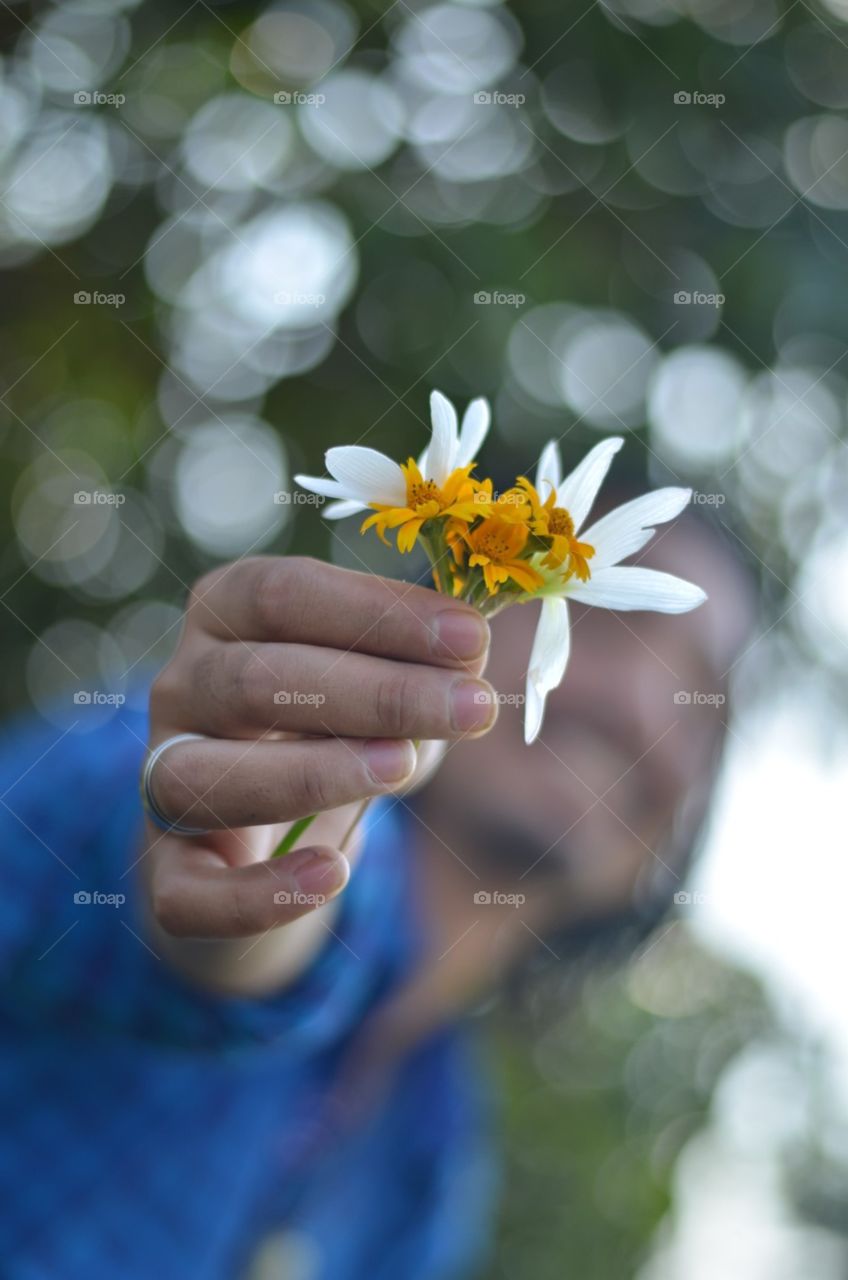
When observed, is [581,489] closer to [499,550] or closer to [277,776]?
[499,550]

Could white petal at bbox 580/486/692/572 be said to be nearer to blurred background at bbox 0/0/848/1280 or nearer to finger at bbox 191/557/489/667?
finger at bbox 191/557/489/667

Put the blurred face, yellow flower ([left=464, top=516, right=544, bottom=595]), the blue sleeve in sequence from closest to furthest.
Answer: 1. yellow flower ([left=464, top=516, right=544, bottom=595])
2. the blue sleeve
3. the blurred face

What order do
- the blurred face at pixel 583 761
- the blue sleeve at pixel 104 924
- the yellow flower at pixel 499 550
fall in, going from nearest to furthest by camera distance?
1. the yellow flower at pixel 499 550
2. the blue sleeve at pixel 104 924
3. the blurred face at pixel 583 761

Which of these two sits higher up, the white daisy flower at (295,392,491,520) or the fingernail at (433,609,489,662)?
the white daisy flower at (295,392,491,520)

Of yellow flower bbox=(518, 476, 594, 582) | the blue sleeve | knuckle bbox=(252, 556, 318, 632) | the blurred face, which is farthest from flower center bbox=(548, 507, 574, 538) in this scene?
the blurred face

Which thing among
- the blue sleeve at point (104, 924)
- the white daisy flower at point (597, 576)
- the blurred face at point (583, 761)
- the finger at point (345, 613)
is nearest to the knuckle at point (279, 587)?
the finger at point (345, 613)

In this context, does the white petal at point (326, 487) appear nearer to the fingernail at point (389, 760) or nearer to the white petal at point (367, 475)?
the white petal at point (367, 475)

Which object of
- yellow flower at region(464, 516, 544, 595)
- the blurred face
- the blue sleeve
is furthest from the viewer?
the blurred face

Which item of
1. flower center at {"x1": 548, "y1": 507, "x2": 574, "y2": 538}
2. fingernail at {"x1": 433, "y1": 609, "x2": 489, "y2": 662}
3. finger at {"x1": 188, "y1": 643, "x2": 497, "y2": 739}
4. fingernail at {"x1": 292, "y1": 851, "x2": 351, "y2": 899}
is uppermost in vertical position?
flower center at {"x1": 548, "y1": 507, "x2": 574, "y2": 538}
